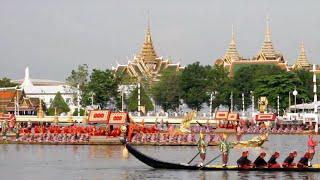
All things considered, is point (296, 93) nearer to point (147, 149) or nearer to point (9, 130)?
point (9, 130)

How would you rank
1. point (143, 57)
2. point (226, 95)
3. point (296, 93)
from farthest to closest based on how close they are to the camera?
point (143, 57) < point (226, 95) < point (296, 93)

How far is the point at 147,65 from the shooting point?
481 feet

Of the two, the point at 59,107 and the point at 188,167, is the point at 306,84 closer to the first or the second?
the point at 59,107

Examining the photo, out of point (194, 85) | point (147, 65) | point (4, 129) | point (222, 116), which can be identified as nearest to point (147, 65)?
point (147, 65)

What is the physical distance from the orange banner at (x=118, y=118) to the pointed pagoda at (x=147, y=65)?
75.3m

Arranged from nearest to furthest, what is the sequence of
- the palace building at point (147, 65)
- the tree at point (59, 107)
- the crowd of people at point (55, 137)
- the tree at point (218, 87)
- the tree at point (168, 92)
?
1. the crowd of people at point (55, 137)
2. the tree at point (218, 87)
3. the tree at point (168, 92)
4. the tree at point (59, 107)
5. the palace building at point (147, 65)

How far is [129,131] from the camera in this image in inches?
2323

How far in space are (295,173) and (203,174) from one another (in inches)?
142

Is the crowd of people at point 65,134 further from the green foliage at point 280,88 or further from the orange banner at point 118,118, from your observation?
the green foliage at point 280,88

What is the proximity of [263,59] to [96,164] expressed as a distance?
10154 centimetres

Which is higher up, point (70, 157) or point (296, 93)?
point (296, 93)

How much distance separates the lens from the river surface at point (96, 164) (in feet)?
119

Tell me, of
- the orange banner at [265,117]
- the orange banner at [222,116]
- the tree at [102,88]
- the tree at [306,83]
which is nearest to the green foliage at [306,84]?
the tree at [306,83]

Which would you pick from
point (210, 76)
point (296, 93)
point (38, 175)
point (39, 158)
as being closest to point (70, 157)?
point (39, 158)
